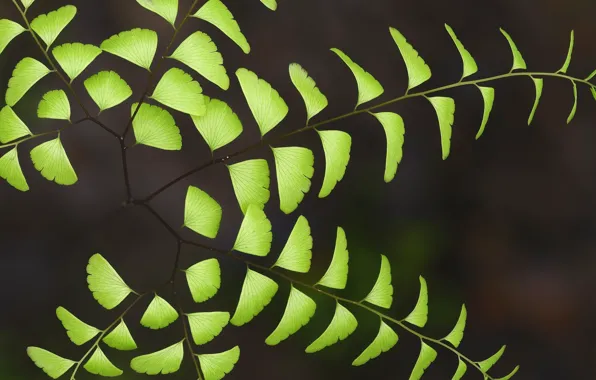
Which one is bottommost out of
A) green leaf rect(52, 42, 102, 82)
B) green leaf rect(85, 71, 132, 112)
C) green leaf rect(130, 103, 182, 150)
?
green leaf rect(130, 103, 182, 150)

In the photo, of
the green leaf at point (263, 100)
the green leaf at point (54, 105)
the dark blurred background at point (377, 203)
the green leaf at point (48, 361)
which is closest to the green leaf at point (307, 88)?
the green leaf at point (263, 100)

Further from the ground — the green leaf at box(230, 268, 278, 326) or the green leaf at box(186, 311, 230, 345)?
the green leaf at box(230, 268, 278, 326)

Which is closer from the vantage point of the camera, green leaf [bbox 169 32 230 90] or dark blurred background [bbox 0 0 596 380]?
green leaf [bbox 169 32 230 90]

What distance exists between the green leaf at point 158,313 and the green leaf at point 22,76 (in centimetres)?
25

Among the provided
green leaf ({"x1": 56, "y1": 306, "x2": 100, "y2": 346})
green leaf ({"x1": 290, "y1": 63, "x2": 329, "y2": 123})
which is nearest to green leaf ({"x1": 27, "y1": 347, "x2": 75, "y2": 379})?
green leaf ({"x1": 56, "y1": 306, "x2": 100, "y2": 346})

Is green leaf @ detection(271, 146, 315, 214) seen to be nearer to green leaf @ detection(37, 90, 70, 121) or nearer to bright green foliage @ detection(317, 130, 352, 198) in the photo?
bright green foliage @ detection(317, 130, 352, 198)

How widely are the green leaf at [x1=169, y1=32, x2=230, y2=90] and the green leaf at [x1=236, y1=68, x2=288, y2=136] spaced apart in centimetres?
2

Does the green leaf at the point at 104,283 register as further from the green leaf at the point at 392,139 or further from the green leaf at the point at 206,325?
the green leaf at the point at 392,139

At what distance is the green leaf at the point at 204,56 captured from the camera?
651 mm

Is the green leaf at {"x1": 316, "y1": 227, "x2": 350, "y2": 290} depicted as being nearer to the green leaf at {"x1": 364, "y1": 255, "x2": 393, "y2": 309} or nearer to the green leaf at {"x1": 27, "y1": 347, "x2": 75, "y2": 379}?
the green leaf at {"x1": 364, "y1": 255, "x2": 393, "y2": 309}

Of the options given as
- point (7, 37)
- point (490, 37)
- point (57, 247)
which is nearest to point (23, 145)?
point (57, 247)

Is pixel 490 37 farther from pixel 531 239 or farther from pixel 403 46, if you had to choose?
pixel 403 46

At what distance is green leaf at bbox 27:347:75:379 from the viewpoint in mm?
696

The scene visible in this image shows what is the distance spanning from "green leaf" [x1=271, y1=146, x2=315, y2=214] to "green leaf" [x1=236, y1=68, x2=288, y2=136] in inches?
1.4
